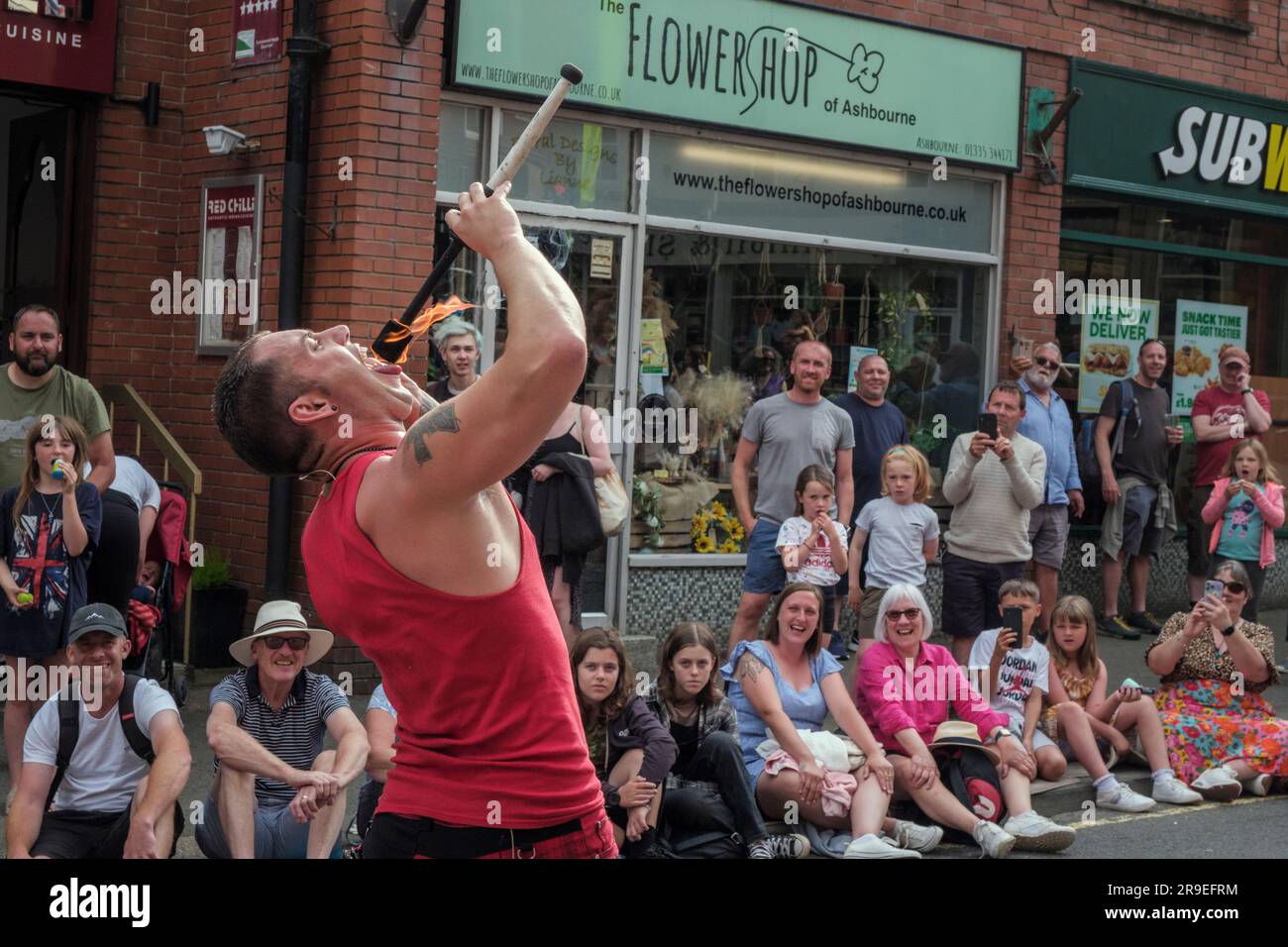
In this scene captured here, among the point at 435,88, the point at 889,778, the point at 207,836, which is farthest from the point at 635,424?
the point at 207,836

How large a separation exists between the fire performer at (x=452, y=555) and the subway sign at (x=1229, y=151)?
11.5 meters

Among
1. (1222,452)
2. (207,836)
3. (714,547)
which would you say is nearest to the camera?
(207,836)

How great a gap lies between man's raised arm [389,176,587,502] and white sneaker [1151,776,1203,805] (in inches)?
247

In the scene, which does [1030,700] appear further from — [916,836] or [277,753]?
[277,753]

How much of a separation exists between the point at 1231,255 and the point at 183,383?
28.2 feet

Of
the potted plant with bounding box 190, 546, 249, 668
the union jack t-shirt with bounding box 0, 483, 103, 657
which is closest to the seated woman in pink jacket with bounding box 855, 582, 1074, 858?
the union jack t-shirt with bounding box 0, 483, 103, 657

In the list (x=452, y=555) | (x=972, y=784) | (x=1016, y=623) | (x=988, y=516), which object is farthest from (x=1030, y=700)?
(x=452, y=555)

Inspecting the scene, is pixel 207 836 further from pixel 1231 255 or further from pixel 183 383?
pixel 1231 255

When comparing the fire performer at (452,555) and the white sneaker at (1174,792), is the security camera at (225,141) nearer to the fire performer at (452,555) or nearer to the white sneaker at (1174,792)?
the white sneaker at (1174,792)

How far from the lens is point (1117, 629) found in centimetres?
1246

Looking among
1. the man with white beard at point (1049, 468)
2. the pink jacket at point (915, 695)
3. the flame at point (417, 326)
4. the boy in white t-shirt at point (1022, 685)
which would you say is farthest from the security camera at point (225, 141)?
the flame at point (417, 326)

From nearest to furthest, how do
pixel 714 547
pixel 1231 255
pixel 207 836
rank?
1. pixel 207 836
2. pixel 714 547
3. pixel 1231 255

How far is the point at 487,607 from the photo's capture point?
280 cm

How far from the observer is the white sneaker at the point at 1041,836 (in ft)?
23.1
